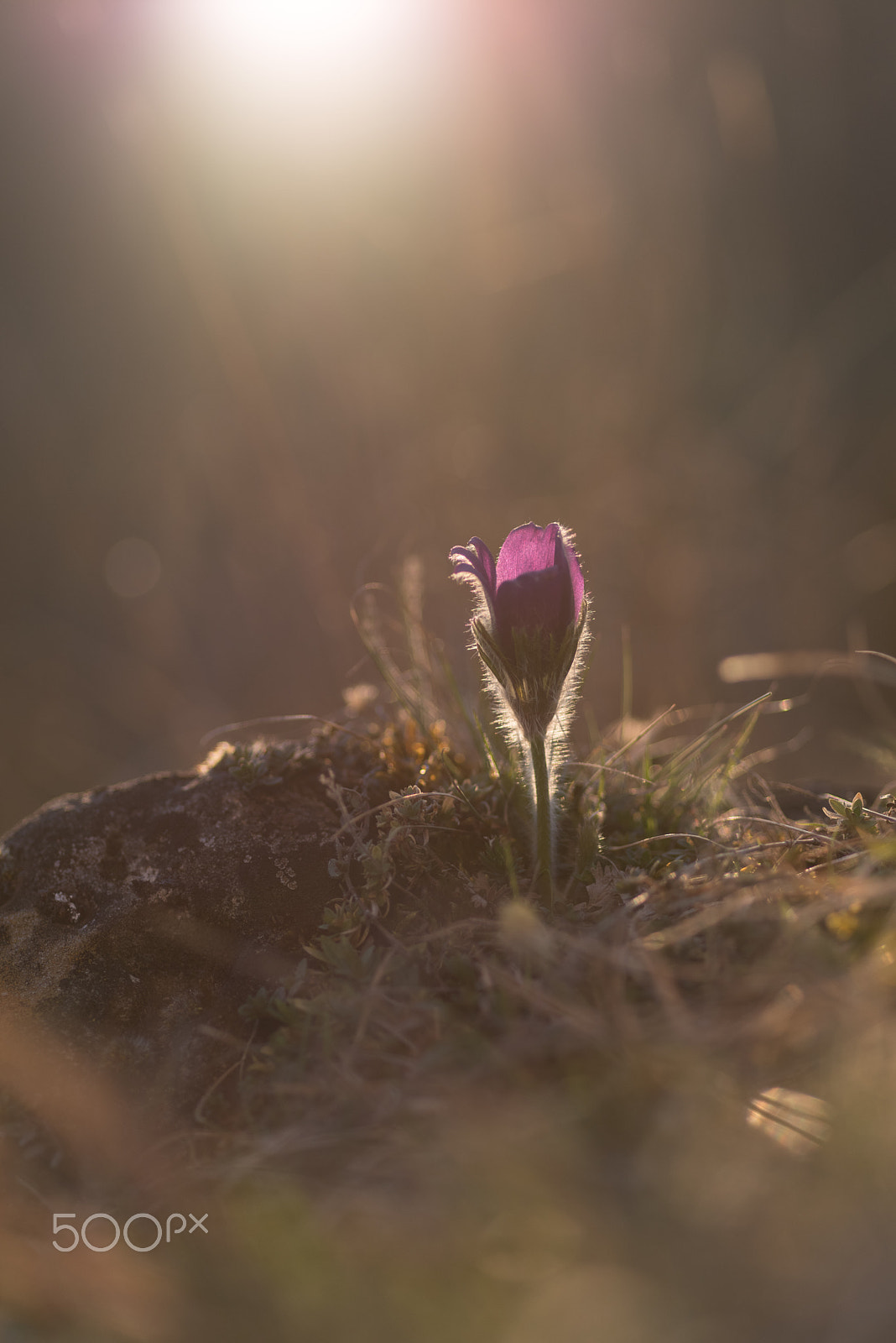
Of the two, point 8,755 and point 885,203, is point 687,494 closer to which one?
point 885,203

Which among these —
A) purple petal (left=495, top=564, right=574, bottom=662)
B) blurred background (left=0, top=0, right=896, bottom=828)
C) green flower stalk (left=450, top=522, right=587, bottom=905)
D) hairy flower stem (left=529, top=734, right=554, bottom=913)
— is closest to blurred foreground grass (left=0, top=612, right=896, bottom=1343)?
hairy flower stem (left=529, top=734, right=554, bottom=913)

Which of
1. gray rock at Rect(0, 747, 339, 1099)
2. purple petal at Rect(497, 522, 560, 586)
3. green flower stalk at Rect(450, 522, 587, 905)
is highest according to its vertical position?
purple petal at Rect(497, 522, 560, 586)

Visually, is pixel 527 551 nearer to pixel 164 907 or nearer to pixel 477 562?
pixel 477 562

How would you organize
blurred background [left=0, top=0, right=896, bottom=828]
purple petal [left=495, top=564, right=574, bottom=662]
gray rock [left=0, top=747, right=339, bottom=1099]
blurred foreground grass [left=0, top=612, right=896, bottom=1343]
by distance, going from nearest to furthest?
blurred foreground grass [left=0, top=612, right=896, bottom=1343] → purple petal [left=495, top=564, right=574, bottom=662] → gray rock [left=0, top=747, right=339, bottom=1099] → blurred background [left=0, top=0, right=896, bottom=828]

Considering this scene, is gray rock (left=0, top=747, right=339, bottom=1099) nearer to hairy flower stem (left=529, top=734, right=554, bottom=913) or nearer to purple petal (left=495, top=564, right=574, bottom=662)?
hairy flower stem (left=529, top=734, right=554, bottom=913)

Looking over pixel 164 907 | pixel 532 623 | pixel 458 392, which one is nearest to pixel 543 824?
pixel 532 623

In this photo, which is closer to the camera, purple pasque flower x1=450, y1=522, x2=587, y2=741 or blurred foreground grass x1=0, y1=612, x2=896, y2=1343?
blurred foreground grass x1=0, y1=612, x2=896, y2=1343
